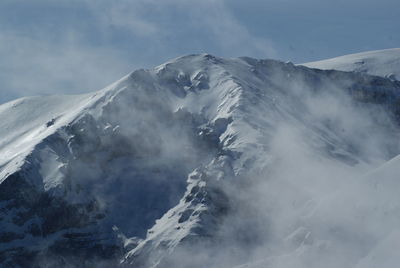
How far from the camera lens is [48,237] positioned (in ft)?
445

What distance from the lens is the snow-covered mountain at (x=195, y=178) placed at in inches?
4427

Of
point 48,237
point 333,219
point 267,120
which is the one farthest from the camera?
point 267,120

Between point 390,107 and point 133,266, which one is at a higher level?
point 390,107

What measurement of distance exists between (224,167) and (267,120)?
22.0 m

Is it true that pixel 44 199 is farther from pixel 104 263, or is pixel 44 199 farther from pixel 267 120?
pixel 267 120

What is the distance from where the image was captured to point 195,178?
144375mm

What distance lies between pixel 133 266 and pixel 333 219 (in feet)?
117

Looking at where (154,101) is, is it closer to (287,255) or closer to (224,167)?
(224,167)

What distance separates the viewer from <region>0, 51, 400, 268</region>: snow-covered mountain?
11244 cm

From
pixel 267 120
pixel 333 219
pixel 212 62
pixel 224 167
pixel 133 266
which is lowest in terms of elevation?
pixel 133 266

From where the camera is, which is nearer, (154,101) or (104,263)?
(104,263)

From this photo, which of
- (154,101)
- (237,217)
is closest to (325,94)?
(154,101)

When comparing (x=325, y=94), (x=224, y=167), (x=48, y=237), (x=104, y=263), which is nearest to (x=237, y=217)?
(x=224, y=167)

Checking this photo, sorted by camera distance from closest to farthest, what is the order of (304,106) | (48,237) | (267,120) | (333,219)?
(333,219) → (48,237) → (267,120) → (304,106)
